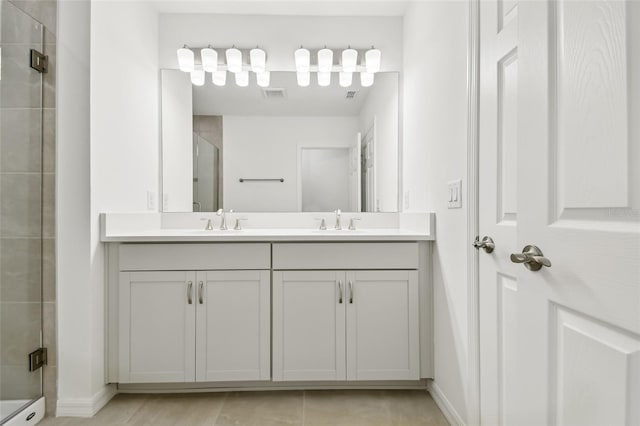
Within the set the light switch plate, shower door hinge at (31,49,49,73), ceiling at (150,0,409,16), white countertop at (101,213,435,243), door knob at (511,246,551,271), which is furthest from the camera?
ceiling at (150,0,409,16)

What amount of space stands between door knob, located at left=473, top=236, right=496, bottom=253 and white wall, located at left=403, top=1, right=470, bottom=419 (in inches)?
5.5

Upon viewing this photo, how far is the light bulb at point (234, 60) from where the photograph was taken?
8.35 feet

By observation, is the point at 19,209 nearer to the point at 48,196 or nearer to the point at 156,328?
the point at 48,196

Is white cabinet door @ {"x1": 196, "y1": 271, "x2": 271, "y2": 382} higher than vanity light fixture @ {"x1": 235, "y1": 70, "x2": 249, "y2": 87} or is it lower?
lower

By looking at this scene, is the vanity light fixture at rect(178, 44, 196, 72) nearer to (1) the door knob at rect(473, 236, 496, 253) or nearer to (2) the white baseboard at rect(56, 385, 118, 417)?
(2) the white baseboard at rect(56, 385, 118, 417)

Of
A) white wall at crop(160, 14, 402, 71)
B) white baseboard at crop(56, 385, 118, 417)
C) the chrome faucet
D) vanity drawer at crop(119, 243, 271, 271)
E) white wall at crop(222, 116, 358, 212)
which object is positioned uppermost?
white wall at crop(160, 14, 402, 71)

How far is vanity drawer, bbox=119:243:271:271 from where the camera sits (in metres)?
1.94

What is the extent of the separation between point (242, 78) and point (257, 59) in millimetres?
164

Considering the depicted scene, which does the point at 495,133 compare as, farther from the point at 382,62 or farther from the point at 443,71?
the point at 382,62

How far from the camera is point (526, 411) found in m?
0.98

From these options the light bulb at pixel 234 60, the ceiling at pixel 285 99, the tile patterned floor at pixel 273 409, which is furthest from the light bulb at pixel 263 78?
the tile patterned floor at pixel 273 409

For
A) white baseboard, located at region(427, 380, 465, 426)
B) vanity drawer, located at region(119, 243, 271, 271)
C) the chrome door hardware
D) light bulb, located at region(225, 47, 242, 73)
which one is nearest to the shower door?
vanity drawer, located at region(119, 243, 271, 271)

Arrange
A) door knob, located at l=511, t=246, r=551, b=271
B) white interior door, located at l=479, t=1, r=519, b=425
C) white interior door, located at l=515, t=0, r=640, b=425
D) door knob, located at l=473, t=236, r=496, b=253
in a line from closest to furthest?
white interior door, located at l=515, t=0, r=640, b=425
door knob, located at l=511, t=246, r=551, b=271
white interior door, located at l=479, t=1, r=519, b=425
door knob, located at l=473, t=236, r=496, b=253

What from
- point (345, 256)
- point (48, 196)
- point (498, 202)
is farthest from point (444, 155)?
point (48, 196)
